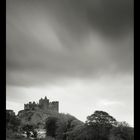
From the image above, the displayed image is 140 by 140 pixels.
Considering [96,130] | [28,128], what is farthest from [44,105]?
[96,130]

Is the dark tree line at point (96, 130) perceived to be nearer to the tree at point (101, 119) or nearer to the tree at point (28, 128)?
the tree at point (101, 119)

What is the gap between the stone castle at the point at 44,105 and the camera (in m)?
3.75

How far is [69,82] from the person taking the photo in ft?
13.2

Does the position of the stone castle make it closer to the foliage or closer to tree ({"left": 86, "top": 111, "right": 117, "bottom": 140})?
the foliage

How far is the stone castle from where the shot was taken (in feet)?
12.3

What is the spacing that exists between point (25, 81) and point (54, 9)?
3.87ft

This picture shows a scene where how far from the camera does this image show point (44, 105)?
382cm

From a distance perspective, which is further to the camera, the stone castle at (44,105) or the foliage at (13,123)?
the stone castle at (44,105)
